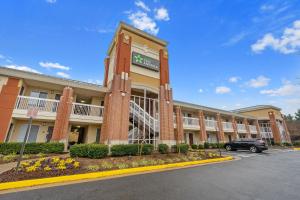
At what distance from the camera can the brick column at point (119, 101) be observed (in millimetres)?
11836

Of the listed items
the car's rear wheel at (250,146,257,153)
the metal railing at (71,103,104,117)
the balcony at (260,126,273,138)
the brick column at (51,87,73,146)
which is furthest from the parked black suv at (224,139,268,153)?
the brick column at (51,87,73,146)

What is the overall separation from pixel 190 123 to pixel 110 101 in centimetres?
1354

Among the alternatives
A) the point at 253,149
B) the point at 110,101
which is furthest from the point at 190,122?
the point at 110,101

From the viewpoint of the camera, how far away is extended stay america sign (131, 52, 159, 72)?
14930 millimetres

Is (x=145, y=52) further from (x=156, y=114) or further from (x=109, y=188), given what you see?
(x=109, y=188)

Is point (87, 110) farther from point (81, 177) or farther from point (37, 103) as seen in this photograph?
point (81, 177)

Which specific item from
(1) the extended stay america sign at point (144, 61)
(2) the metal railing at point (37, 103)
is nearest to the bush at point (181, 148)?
(1) the extended stay america sign at point (144, 61)

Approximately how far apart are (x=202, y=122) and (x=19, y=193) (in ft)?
71.7

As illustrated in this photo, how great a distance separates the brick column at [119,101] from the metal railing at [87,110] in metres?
1.19

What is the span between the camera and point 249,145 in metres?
17.9

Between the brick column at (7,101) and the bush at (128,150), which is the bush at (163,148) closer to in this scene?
the bush at (128,150)

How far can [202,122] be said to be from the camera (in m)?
22.5

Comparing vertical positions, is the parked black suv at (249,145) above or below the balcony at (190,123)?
below

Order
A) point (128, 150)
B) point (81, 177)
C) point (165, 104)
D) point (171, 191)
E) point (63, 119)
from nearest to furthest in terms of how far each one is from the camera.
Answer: point (171, 191)
point (81, 177)
point (128, 150)
point (63, 119)
point (165, 104)
